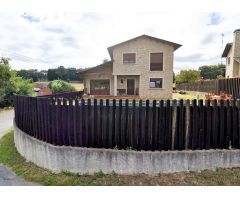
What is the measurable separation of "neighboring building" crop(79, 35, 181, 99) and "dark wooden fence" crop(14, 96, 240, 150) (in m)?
21.6

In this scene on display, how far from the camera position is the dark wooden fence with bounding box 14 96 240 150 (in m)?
5.17

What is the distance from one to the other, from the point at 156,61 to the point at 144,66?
1.53m

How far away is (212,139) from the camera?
205 inches

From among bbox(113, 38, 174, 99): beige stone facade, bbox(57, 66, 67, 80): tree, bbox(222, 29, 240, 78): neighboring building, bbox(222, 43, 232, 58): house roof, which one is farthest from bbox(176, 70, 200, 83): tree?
bbox(57, 66, 67, 80): tree

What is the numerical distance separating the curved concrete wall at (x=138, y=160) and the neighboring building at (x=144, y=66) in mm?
21946

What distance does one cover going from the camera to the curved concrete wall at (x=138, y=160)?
4836 mm

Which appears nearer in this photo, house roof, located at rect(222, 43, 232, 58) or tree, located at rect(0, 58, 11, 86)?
tree, located at rect(0, 58, 11, 86)

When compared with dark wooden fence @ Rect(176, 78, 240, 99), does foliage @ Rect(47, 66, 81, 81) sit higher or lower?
higher

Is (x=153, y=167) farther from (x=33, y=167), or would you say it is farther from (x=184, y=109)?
(x=33, y=167)

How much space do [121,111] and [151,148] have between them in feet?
3.61

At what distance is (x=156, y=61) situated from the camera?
2661 centimetres

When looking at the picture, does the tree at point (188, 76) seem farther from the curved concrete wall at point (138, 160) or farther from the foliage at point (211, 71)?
the curved concrete wall at point (138, 160)

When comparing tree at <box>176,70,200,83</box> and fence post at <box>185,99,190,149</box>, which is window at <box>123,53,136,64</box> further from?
tree at <box>176,70,200,83</box>

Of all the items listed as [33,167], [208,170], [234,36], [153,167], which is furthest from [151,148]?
[234,36]
